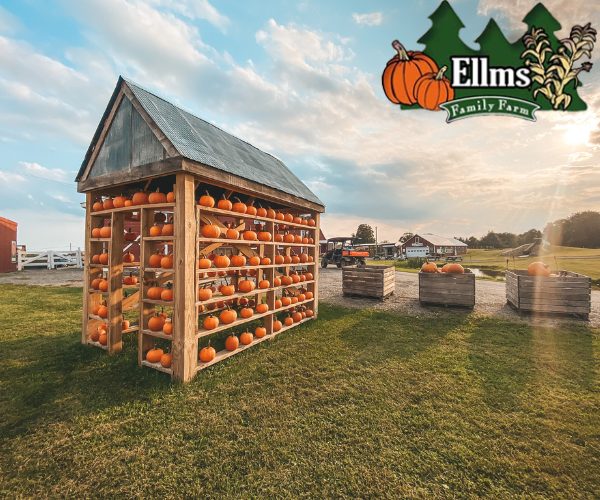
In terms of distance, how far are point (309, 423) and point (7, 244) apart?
86.0 ft

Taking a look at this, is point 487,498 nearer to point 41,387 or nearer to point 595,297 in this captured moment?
point 41,387

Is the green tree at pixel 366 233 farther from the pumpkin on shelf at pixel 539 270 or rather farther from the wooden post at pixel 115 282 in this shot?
the wooden post at pixel 115 282

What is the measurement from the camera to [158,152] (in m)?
4.00

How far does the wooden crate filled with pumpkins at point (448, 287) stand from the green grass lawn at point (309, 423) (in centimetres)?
279

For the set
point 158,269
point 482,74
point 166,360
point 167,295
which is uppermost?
point 482,74

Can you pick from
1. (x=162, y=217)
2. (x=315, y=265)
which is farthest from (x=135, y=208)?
(x=315, y=265)

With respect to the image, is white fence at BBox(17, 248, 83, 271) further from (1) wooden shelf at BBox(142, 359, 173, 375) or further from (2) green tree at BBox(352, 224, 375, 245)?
(2) green tree at BBox(352, 224, 375, 245)

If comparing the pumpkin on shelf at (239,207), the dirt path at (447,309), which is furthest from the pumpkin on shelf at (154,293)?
the dirt path at (447,309)

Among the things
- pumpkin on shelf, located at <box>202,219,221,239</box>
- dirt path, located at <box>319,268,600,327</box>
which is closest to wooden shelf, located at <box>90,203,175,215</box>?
pumpkin on shelf, located at <box>202,219,221,239</box>

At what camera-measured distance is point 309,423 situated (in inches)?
113

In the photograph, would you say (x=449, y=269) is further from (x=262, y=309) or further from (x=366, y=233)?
(x=366, y=233)

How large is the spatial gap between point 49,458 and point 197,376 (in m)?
1.70

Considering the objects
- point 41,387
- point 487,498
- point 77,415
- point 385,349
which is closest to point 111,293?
point 41,387

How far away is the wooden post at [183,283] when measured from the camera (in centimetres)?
370
